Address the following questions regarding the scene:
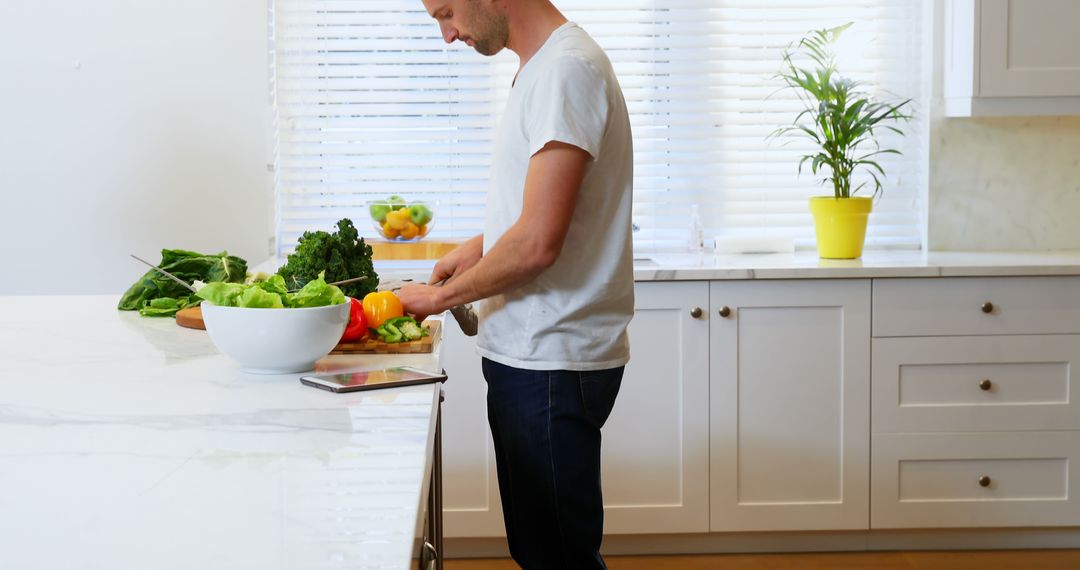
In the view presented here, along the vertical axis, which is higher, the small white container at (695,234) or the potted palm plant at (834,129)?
the potted palm plant at (834,129)

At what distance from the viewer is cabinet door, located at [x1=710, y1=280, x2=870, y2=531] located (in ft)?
9.87

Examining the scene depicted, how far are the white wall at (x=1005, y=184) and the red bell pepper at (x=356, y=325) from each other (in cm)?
244

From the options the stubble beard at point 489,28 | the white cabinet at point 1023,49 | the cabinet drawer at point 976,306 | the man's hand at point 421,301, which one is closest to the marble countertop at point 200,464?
the man's hand at point 421,301

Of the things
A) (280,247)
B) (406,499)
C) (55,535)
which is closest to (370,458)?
(406,499)

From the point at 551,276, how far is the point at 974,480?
72.2 inches

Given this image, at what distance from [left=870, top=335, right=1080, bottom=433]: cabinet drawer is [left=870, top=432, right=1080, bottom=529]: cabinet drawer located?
0.13ft

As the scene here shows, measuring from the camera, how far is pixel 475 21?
1.89 m

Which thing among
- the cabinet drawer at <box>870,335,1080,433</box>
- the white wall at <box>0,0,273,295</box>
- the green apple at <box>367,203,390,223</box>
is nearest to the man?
the green apple at <box>367,203,390,223</box>

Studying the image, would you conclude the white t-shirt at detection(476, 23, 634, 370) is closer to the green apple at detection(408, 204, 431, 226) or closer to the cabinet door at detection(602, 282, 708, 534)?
the cabinet door at detection(602, 282, 708, 534)

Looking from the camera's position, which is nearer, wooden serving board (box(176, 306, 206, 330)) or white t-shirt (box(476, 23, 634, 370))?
white t-shirt (box(476, 23, 634, 370))

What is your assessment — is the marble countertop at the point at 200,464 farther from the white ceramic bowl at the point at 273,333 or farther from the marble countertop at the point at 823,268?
the marble countertop at the point at 823,268


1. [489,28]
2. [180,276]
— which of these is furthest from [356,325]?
[180,276]

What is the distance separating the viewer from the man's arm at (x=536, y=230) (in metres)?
1.72

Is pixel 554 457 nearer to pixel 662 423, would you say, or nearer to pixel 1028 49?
pixel 662 423
